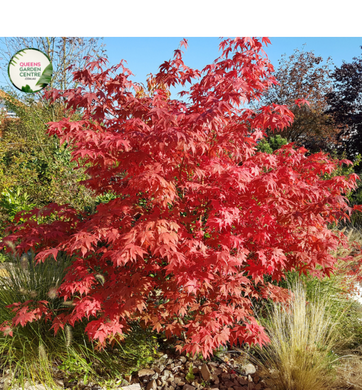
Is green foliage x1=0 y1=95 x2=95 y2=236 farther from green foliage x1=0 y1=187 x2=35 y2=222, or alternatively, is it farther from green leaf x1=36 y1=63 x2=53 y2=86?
green leaf x1=36 y1=63 x2=53 y2=86

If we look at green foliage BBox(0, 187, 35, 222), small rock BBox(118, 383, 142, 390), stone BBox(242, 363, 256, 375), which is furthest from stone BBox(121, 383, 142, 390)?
green foliage BBox(0, 187, 35, 222)

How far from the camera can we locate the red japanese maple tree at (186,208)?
2453mm

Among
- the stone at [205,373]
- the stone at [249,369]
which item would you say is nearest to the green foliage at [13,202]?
the stone at [205,373]

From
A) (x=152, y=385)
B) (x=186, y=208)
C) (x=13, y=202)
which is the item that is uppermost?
(x=13, y=202)

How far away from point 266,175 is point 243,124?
1.90ft

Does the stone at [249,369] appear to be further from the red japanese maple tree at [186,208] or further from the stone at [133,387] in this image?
the stone at [133,387]

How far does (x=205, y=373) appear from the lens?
10.1 feet

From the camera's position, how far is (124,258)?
2316 millimetres
